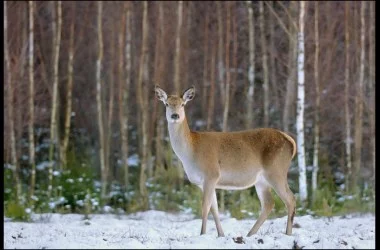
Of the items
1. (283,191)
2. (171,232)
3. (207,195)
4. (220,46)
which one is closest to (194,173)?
(207,195)

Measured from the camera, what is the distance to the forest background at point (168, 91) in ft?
54.2

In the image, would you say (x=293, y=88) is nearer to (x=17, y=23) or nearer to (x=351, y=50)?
(x=351, y=50)

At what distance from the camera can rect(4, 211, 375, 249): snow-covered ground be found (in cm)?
764

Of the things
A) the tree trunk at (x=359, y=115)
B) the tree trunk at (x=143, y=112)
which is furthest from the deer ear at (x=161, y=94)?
the tree trunk at (x=359, y=115)

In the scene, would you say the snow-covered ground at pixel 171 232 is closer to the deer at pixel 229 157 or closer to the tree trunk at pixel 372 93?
the deer at pixel 229 157

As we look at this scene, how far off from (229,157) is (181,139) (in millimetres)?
638

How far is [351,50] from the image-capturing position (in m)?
19.3

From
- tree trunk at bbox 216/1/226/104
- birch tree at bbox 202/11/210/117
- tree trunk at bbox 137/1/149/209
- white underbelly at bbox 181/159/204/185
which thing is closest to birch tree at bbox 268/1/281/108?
tree trunk at bbox 216/1/226/104

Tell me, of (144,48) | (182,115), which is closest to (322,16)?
(144,48)

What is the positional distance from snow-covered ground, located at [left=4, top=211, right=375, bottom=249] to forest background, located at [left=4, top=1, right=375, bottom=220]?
49.8 inches

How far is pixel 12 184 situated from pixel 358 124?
801 cm

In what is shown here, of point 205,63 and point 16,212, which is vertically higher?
point 205,63

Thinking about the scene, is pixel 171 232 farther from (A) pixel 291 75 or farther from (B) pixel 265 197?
(A) pixel 291 75

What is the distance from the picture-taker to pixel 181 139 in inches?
365
